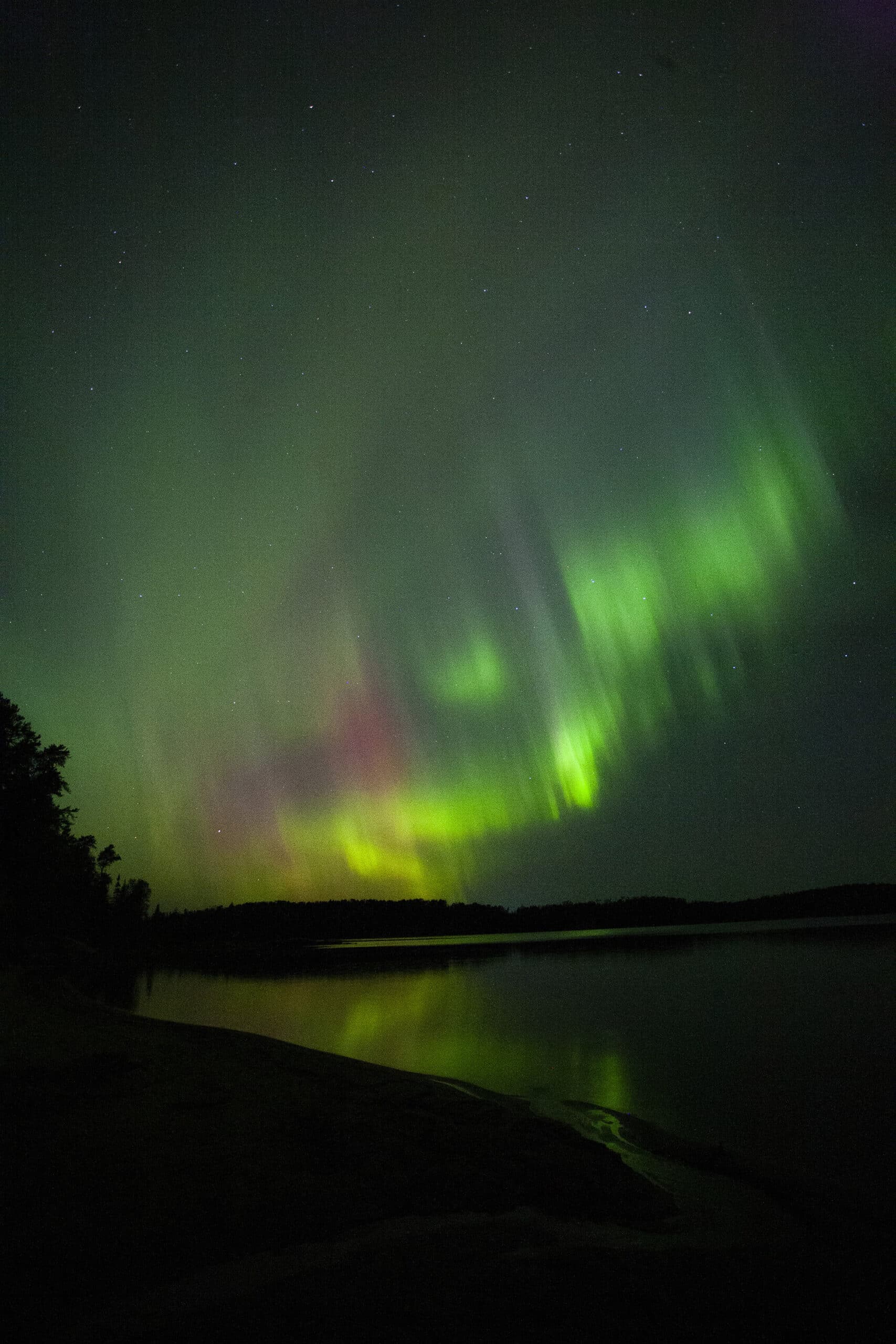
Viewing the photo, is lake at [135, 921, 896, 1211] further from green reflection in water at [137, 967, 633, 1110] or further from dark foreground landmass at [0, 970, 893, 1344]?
dark foreground landmass at [0, 970, 893, 1344]

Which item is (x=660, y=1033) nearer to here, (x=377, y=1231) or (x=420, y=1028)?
(x=420, y=1028)

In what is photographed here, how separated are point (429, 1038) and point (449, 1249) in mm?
20964

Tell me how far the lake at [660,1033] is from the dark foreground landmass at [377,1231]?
365cm

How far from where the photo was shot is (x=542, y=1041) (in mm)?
24391

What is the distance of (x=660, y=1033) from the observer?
83.8 feet

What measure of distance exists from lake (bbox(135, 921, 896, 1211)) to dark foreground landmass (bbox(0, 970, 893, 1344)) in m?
3.65

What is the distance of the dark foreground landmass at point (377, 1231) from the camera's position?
4996 millimetres

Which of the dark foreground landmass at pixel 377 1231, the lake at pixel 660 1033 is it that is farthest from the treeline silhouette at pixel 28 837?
the dark foreground landmass at pixel 377 1231

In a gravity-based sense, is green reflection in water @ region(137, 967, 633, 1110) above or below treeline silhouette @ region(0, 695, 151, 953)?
below

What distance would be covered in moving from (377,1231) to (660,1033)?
2256 cm

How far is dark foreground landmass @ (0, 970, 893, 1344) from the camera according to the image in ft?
16.4

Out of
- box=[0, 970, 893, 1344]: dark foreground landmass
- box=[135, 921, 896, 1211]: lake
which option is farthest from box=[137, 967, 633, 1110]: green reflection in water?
box=[0, 970, 893, 1344]: dark foreground landmass

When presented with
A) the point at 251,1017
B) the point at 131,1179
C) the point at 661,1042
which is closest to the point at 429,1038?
the point at 661,1042

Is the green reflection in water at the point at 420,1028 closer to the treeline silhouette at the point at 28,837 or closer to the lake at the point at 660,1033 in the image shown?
the lake at the point at 660,1033
